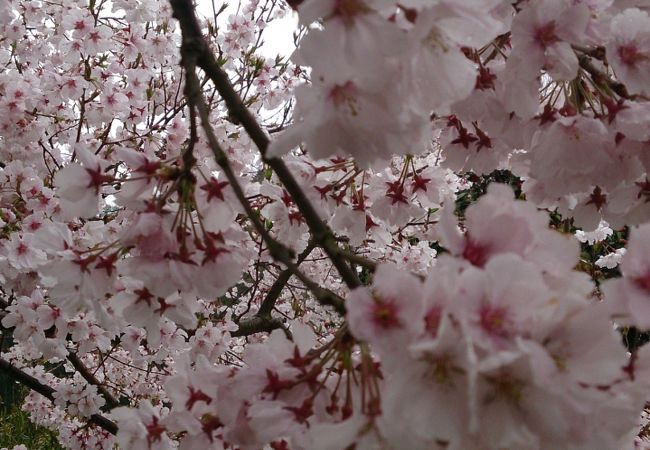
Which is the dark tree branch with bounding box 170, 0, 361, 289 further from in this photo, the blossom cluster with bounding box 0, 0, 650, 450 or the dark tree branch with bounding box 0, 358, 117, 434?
the dark tree branch with bounding box 0, 358, 117, 434

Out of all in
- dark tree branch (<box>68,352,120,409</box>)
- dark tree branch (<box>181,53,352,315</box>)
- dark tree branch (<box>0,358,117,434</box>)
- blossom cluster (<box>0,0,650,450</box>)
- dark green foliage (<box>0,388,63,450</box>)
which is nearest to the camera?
blossom cluster (<box>0,0,650,450</box>)

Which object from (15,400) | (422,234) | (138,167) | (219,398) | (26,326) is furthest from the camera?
(15,400)

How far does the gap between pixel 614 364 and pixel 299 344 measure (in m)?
0.60

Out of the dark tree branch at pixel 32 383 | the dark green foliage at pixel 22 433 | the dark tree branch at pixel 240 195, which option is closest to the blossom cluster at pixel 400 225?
the dark tree branch at pixel 240 195

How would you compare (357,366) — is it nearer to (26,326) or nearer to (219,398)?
(219,398)

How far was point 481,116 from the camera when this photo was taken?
1.60 m

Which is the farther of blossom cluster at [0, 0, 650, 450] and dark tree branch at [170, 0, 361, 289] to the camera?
dark tree branch at [170, 0, 361, 289]

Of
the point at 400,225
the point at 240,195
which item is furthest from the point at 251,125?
the point at 400,225

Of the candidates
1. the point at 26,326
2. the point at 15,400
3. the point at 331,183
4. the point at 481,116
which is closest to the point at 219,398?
the point at 481,116

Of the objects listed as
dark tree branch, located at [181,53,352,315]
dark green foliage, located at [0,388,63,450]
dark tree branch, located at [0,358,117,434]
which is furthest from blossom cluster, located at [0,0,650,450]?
dark green foliage, located at [0,388,63,450]

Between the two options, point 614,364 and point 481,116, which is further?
point 481,116

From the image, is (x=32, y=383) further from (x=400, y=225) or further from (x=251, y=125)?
(x=251, y=125)

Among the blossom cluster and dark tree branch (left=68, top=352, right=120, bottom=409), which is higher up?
dark tree branch (left=68, top=352, right=120, bottom=409)

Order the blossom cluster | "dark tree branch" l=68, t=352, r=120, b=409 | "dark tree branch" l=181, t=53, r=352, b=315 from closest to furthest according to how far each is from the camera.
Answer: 1. the blossom cluster
2. "dark tree branch" l=181, t=53, r=352, b=315
3. "dark tree branch" l=68, t=352, r=120, b=409
